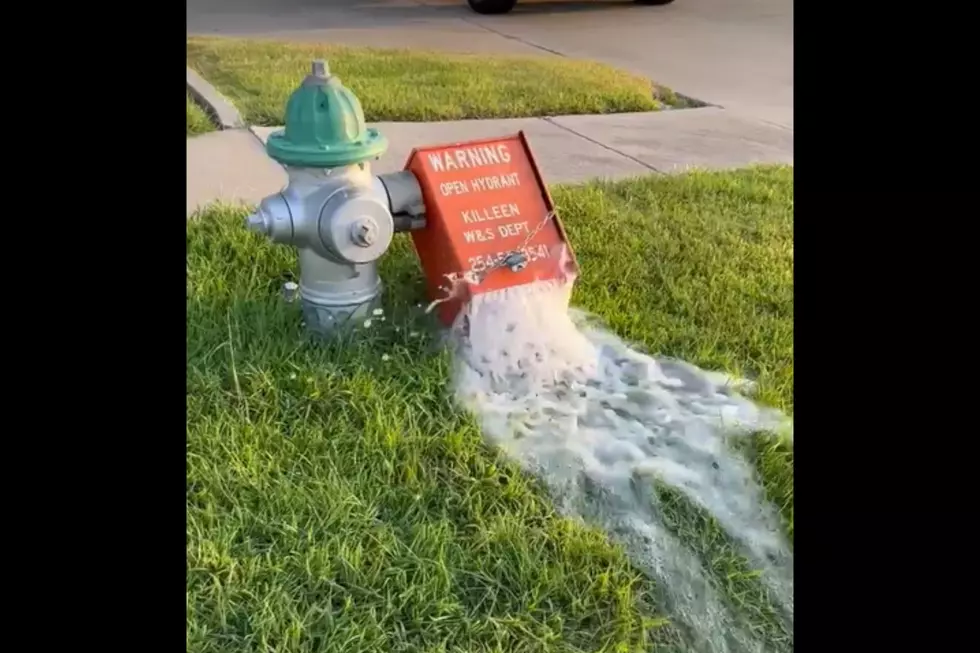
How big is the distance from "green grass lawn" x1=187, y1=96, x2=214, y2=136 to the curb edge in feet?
0.12

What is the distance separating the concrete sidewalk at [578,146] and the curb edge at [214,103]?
97mm

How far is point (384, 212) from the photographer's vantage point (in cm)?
185

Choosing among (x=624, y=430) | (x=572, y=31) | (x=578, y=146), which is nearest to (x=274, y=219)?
(x=624, y=430)

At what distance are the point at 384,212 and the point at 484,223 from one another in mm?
226

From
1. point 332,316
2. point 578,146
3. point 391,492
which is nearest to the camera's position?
point 391,492

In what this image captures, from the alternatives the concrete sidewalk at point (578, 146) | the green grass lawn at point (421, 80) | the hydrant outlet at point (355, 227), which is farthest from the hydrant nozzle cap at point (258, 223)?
the green grass lawn at point (421, 80)

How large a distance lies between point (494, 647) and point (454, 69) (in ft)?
9.80

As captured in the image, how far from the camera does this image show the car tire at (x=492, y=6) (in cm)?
360

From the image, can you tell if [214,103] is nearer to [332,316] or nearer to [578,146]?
[578,146]

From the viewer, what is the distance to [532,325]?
2004mm

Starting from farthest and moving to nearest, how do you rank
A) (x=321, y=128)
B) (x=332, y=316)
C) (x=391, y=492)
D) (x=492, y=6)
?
(x=492, y=6) → (x=332, y=316) → (x=321, y=128) → (x=391, y=492)

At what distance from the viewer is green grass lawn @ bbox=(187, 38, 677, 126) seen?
12.0 ft

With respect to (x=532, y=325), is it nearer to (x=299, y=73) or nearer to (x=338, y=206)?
(x=338, y=206)
